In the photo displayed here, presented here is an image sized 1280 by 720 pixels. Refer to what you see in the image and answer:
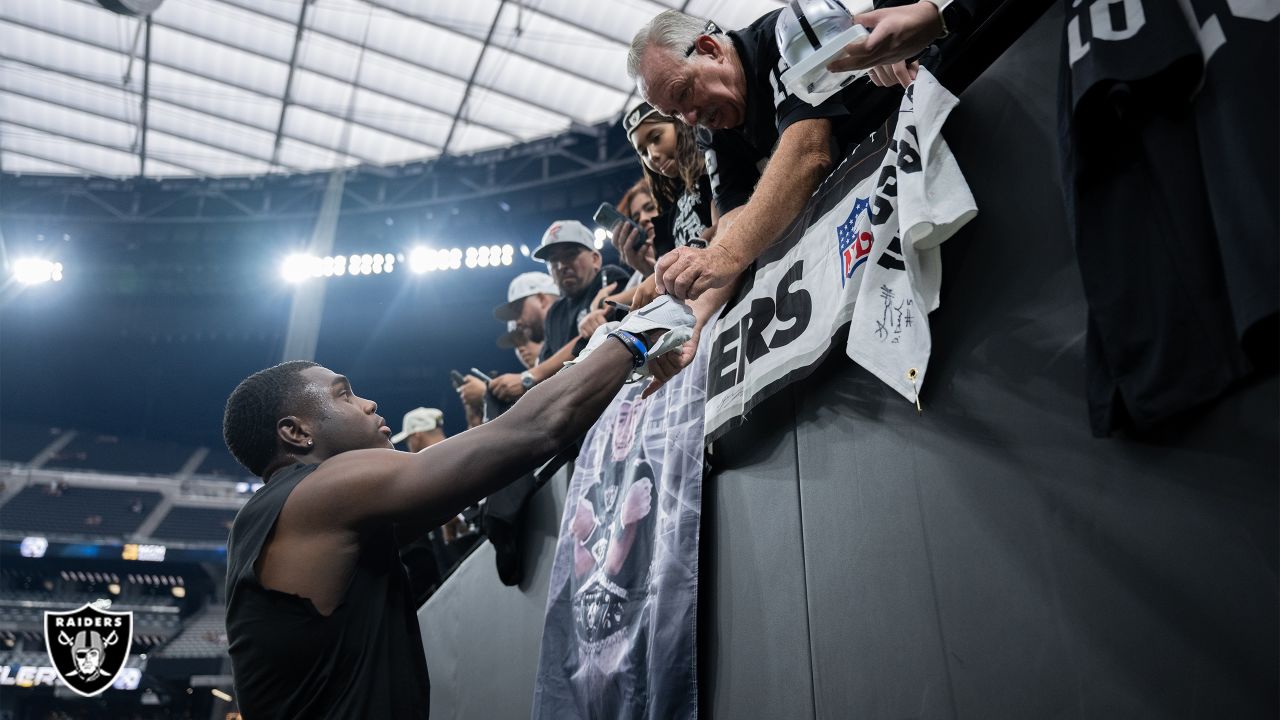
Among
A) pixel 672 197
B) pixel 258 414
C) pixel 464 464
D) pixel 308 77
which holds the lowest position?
pixel 464 464

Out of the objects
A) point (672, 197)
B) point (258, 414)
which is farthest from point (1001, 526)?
point (672, 197)

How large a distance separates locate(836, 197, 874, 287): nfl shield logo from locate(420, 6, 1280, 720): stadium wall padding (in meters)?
0.19

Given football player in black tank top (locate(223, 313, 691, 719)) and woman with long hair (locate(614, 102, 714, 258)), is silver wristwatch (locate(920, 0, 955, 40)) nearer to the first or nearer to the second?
football player in black tank top (locate(223, 313, 691, 719))

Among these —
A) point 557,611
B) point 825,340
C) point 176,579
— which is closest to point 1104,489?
point 825,340

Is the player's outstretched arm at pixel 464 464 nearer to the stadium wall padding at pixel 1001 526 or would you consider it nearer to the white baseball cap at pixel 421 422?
the stadium wall padding at pixel 1001 526

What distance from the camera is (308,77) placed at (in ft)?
42.0

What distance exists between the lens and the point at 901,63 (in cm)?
193

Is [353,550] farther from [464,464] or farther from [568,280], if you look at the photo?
[568,280]

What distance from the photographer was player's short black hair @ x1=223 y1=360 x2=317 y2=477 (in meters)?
2.35

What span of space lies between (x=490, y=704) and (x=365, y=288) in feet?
48.3

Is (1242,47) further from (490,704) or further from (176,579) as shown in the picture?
(176,579)

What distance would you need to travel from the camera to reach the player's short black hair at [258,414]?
2352mm

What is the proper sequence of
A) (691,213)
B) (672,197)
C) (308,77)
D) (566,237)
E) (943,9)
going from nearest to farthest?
1. (943,9)
2. (691,213)
3. (672,197)
4. (566,237)
5. (308,77)

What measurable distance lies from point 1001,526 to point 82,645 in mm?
15683
